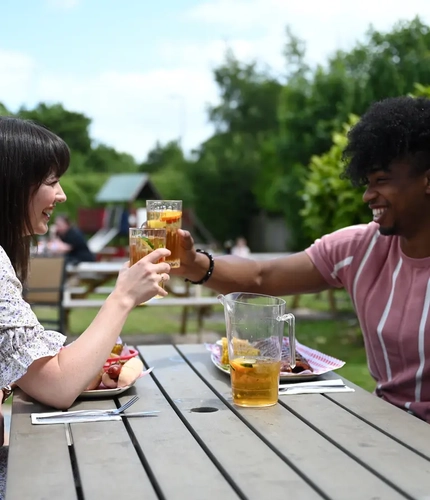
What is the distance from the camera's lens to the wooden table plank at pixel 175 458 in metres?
1.25

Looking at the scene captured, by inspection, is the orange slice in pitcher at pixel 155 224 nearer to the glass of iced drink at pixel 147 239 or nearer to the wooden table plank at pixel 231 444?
the glass of iced drink at pixel 147 239

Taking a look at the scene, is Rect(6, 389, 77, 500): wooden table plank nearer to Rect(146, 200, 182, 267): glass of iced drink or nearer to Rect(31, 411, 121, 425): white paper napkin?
Rect(31, 411, 121, 425): white paper napkin

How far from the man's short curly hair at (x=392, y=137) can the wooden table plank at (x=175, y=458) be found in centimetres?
125

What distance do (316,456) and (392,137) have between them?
4.63ft

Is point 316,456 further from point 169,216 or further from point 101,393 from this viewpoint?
point 169,216

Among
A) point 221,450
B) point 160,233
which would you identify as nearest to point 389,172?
point 160,233

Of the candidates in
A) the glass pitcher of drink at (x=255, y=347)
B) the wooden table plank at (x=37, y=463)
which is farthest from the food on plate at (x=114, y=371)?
the glass pitcher of drink at (x=255, y=347)

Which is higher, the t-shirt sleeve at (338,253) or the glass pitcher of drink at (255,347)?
the t-shirt sleeve at (338,253)

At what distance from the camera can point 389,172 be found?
250cm

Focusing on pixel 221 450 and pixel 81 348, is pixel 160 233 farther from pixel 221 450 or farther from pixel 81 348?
pixel 221 450

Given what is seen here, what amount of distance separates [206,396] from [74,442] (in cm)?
51

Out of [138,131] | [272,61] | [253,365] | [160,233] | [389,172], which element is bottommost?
[253,365]

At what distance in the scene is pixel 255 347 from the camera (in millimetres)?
1779

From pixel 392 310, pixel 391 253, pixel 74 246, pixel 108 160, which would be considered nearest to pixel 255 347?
pixel 392 310
